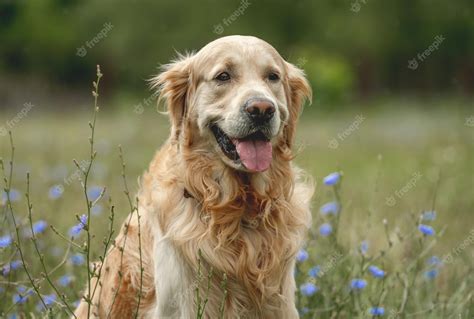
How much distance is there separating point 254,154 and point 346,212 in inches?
137

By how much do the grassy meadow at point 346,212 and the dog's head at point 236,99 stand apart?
0.32m

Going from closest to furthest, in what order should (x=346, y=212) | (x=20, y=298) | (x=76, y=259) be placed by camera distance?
(x=20, y=298)
(x=76, y=259)
(x=346, y=212)

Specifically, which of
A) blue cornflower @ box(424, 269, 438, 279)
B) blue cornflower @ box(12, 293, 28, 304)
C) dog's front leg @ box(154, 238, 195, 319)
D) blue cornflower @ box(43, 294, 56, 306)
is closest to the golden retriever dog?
dog's front leg @ box(154, 238, 195, 319)

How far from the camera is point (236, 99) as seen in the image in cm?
373

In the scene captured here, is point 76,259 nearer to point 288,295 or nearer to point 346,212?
point 288,295

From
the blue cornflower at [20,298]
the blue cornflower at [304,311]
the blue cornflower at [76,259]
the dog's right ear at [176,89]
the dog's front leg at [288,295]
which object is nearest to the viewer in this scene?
the blue cornflower at [20,298]

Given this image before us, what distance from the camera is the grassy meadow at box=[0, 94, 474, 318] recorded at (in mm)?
4418

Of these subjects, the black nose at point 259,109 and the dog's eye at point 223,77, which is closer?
the black nose at point 259,109

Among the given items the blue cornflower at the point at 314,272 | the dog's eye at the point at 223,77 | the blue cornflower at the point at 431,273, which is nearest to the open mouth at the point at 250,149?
the dog's eye at the point at 223,77

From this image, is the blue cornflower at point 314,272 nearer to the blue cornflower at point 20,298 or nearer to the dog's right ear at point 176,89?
the dog's right ear at point 176,89

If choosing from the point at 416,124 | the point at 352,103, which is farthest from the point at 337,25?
the point at 416,124

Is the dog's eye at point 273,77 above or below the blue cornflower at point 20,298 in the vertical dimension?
above

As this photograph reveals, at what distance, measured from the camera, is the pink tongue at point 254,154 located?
3672 millimetres

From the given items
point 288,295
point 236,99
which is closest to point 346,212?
point 288,295
